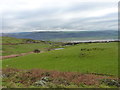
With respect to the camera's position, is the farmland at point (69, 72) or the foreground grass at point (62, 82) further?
the farmland at point (69, 72)

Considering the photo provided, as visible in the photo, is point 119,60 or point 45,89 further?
point 119,60

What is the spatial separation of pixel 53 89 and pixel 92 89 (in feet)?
15.3

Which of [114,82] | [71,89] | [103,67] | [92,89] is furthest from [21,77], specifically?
[103,67]

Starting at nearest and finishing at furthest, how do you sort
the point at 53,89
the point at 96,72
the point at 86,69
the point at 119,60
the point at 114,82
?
the point at 53,89
the point at 114,82
the point at 96,72
the point at 86,69
the point at 119,60

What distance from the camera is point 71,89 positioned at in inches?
566

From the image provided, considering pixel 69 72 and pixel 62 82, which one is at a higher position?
pixel 62 82

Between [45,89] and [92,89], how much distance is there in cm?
559

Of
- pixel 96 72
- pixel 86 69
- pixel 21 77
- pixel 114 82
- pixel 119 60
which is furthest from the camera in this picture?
pixel 119 60

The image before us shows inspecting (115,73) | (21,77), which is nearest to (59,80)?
(21,77)

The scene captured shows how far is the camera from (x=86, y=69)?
28.5 m

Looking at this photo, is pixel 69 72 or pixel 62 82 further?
pixel 69 72

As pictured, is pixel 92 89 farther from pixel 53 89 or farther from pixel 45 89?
pixel 45 89

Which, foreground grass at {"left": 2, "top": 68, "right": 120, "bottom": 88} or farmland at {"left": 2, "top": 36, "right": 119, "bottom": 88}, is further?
farmland at {"left": 2, "top": 36, "right": 119, "bottom": 88}

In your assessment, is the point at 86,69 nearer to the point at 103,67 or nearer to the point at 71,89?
the point at 103,67
